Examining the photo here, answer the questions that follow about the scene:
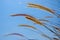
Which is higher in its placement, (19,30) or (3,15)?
(3,15)

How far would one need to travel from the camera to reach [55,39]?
146cm

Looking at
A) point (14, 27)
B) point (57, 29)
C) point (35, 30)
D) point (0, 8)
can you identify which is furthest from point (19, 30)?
point (57, 29)

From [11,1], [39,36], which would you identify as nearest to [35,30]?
[39,36]

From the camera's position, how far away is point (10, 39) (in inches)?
55.4

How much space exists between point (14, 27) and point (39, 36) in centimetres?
29

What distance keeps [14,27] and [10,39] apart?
0.13 metres

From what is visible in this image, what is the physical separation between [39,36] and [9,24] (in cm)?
35

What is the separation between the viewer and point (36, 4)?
1.44m

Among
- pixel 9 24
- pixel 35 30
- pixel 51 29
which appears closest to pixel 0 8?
pixel 9 24

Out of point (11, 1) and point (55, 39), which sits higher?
point (11, 1)

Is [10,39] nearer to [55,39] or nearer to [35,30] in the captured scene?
[35,30]

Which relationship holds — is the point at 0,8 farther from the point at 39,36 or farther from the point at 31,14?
the point at 39,36

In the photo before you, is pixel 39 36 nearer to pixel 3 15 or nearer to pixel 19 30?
pixel 19 30

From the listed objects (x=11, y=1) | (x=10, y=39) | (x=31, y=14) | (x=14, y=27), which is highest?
(x=11, y=1)
